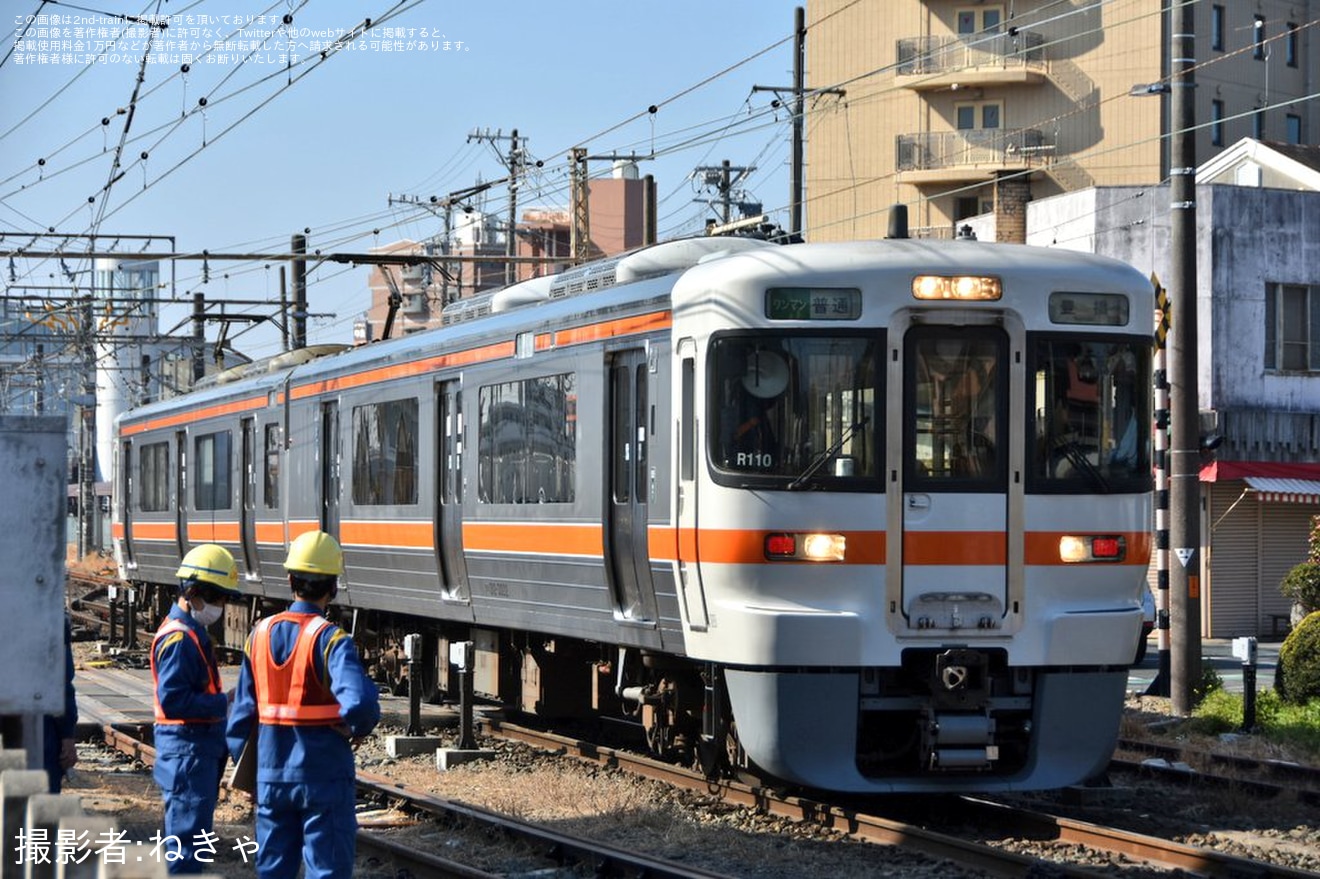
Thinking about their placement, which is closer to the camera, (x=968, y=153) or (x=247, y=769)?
(x=247, y=769)

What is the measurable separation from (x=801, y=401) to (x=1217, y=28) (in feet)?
136

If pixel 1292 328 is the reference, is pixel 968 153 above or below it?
above

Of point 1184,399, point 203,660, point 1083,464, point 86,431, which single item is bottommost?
point 203,660

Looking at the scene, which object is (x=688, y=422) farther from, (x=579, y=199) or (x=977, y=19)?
(x=977, y=19)

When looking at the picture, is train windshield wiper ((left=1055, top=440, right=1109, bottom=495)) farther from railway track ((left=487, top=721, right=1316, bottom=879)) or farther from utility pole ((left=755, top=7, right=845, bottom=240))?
utility pole ((left=755, top=7, right=845, bottom=240))

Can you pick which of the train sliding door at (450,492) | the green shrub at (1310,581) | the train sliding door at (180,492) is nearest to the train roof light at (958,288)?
the train sliding door at (450,492)

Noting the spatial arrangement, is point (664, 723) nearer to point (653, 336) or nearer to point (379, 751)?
point (653, 336)

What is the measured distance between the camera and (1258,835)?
37.3ft

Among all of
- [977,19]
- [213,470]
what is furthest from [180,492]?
[977,19]

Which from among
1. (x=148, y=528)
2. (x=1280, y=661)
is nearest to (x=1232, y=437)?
(x=1280, y=661)

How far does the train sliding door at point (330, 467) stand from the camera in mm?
19266

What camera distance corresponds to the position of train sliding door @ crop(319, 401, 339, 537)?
19266mm

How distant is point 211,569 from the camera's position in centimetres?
832

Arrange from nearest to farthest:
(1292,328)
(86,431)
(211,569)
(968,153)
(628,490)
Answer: (211,569), (628,490), (1292,328), (968,153), (86,431)
